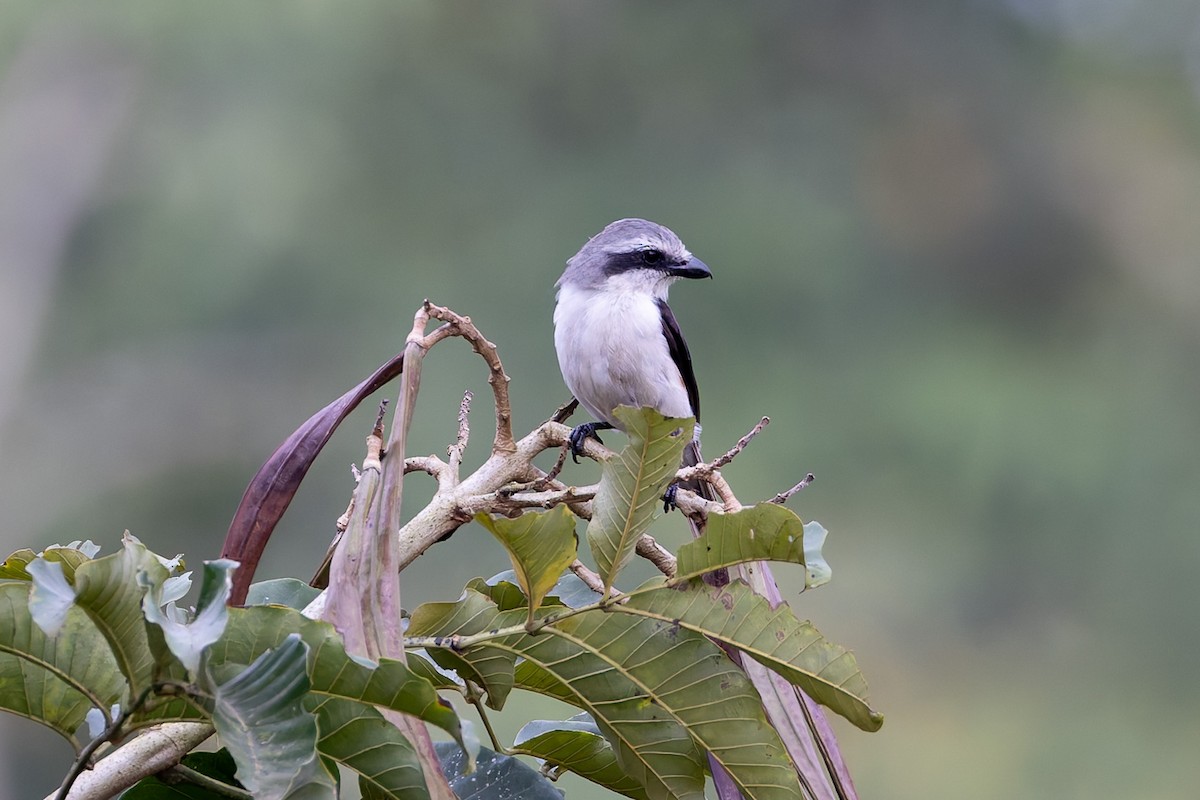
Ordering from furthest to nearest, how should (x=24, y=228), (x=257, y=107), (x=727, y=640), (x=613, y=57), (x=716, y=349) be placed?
(x=613, y=57) → (x=257, y=107) → (x=716, y=349) → (x=24, y=228) → (x=727, y=640)

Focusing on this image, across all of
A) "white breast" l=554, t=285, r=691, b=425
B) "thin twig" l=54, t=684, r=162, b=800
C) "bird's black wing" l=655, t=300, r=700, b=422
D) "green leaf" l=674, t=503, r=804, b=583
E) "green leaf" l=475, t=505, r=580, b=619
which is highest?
"bird's black wing" l=655, t=300, r=700, b=422

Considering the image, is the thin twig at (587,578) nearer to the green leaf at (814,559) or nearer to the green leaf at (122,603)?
the green leaf at (814,559)

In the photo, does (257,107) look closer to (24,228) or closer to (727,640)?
(24,228)

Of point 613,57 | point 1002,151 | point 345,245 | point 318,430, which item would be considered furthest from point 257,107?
point 318,430

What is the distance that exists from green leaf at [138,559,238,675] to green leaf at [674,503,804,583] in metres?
0.49

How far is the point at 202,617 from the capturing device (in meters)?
0.98

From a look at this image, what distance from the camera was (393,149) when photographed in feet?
43.7

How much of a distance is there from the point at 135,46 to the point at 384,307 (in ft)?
12.2

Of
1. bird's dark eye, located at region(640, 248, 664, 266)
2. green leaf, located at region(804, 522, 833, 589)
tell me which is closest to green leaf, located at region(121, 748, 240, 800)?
green leaf, located at region(804, 522, 833, 589)

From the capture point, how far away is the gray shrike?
3.32 metres

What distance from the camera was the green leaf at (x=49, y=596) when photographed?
0.99 metres

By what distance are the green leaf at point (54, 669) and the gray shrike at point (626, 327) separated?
1.84 meters

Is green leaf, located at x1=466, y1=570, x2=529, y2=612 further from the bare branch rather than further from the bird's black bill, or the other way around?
the bird's black bill

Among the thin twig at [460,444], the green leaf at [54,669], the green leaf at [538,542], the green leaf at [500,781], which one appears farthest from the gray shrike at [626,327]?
the green leaf at [54,669]
